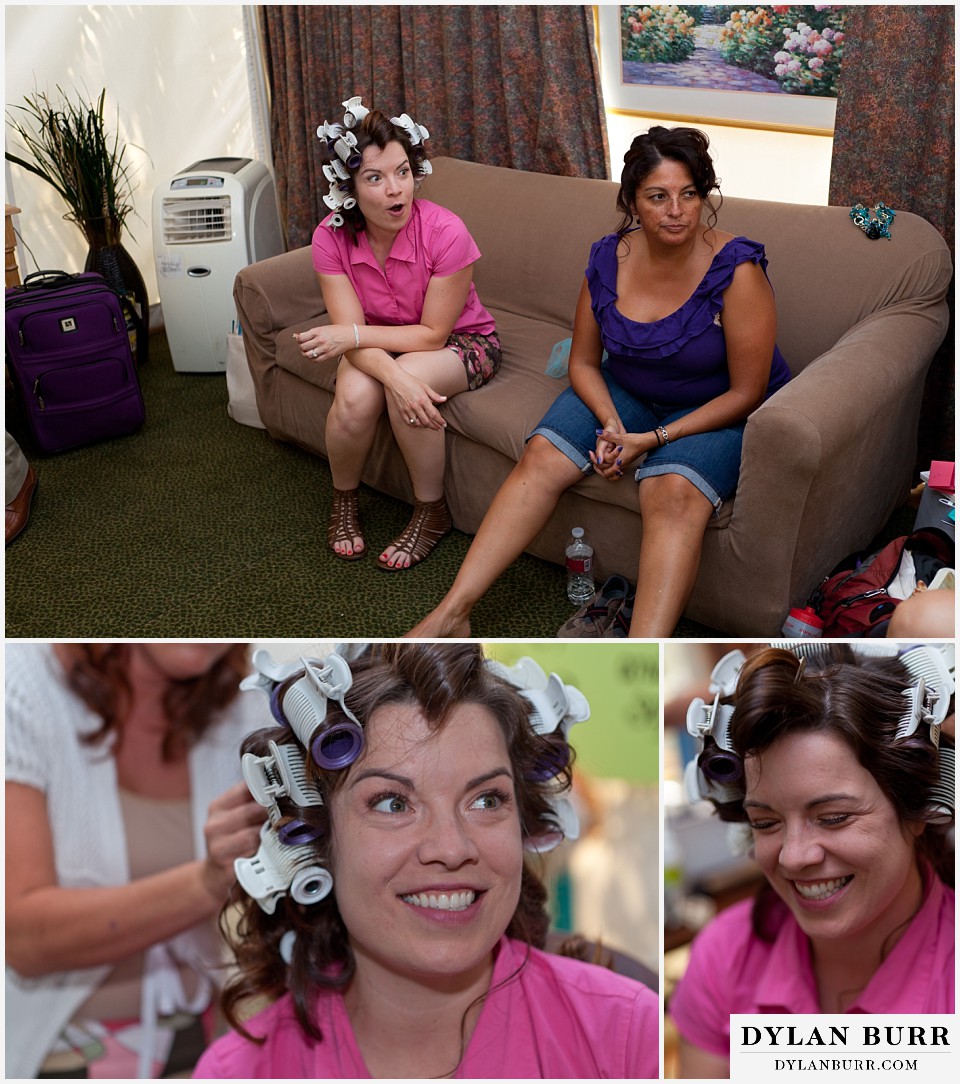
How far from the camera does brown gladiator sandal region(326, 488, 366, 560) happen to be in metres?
2.77

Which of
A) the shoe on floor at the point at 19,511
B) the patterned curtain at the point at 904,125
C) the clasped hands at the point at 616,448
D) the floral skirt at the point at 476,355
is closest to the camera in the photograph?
the clasped hands at the point at 616,448

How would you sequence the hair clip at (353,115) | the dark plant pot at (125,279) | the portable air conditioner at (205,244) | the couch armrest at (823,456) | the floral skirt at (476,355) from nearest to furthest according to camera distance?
the couch armrest at (823,456) < the hair clip at (353,115) < the floral skirt at (476,355) < the portable air conditioner at (205,244) < the dark plant pot at (125,279)

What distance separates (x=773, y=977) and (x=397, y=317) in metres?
2.00

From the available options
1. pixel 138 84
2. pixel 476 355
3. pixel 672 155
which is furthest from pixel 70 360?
pixel 672 155

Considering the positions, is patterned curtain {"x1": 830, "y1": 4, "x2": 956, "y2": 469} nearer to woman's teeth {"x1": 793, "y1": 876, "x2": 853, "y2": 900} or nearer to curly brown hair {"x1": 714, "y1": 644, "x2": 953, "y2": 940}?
curly brown hair {"x1": 714, "y1": 644, "x2": 953, "y2": 940}

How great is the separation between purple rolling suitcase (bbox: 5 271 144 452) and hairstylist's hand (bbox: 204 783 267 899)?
2.59m

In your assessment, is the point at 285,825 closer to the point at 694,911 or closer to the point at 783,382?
the point at 694,911

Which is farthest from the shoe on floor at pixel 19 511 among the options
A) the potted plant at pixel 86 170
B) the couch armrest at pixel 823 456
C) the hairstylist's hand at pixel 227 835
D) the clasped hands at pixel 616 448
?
the hairstylist's hand at pixel 227 835

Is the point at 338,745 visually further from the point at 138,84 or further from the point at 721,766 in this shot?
the point at 138,84

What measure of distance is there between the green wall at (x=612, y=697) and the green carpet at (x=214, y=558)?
4.54 feet

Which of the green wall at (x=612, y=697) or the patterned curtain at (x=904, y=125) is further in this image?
the patterned curtain at (x=904, y=125)

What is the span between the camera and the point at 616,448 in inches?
88.2

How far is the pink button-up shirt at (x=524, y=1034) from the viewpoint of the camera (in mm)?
1002

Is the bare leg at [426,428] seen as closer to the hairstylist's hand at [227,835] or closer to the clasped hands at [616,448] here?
the clasped hands at [616,448]
